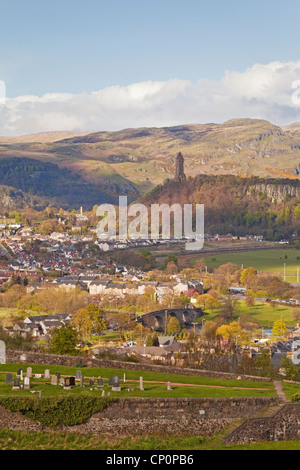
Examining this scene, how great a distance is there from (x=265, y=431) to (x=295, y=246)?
404 feet

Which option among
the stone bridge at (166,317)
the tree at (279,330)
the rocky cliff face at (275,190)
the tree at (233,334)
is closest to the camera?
the tree at (233,334)

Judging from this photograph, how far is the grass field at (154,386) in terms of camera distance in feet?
60.3

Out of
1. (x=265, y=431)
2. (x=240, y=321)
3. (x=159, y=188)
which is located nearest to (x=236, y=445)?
(x=265, y=431)

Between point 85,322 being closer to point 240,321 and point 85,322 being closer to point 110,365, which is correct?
point 240,321

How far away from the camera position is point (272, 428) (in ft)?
57.6

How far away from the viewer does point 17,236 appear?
146500 mm

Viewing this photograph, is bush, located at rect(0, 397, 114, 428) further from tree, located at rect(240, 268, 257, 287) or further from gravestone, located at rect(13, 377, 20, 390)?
tree, located at rect(240, 268, 257, 287)

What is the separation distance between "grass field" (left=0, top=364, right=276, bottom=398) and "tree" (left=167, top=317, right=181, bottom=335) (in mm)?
37281

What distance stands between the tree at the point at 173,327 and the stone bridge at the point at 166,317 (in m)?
0.56

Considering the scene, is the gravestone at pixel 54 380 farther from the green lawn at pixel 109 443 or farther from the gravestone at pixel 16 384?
the green lawn at pixel 109 443

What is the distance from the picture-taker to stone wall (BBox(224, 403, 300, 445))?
17266mm

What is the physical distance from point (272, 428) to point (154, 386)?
350cm

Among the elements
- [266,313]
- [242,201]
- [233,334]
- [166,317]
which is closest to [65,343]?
[233,334]

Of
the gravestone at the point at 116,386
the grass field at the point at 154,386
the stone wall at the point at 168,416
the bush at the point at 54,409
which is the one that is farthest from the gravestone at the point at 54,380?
the stone wall at the point at 168,416
